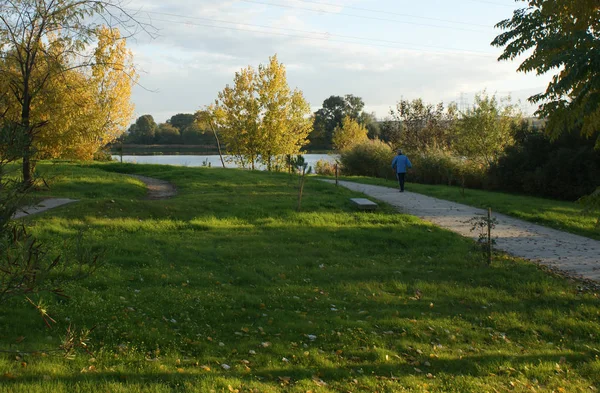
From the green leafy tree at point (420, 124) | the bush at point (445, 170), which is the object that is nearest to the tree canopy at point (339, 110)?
the green leafy tree at point (420, 124)

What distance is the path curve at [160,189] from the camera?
18094 millimetres

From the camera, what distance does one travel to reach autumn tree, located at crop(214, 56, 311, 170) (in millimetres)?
41281

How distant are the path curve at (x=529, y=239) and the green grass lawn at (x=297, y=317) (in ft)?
2.64

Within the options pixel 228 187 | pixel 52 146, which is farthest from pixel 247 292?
pixel 228 187

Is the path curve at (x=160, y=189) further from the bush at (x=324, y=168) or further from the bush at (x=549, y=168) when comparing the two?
the bush at (x=324, y=168)

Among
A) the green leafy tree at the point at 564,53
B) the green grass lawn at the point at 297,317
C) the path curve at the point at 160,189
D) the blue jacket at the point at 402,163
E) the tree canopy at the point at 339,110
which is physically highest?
the tree canopy at the point at 339,110

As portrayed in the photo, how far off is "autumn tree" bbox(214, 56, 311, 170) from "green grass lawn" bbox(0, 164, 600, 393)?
100 ft

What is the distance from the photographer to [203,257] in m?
9.03

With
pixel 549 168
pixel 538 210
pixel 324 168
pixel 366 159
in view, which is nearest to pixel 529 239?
pixel 538 210

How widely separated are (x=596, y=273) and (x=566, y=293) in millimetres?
1578

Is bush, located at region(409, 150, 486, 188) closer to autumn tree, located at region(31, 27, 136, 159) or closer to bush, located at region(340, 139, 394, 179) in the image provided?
bush, located at region(340, 139, 394, 179)

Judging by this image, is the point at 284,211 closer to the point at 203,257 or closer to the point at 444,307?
the point at 203,257

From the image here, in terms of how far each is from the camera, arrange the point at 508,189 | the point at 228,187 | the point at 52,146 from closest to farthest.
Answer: the point at 52,146, the point at 228,187, the point at 508,189

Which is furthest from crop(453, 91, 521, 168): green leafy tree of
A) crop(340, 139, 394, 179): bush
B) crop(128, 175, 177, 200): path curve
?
crop(128, 175, 177, 200): path curve
